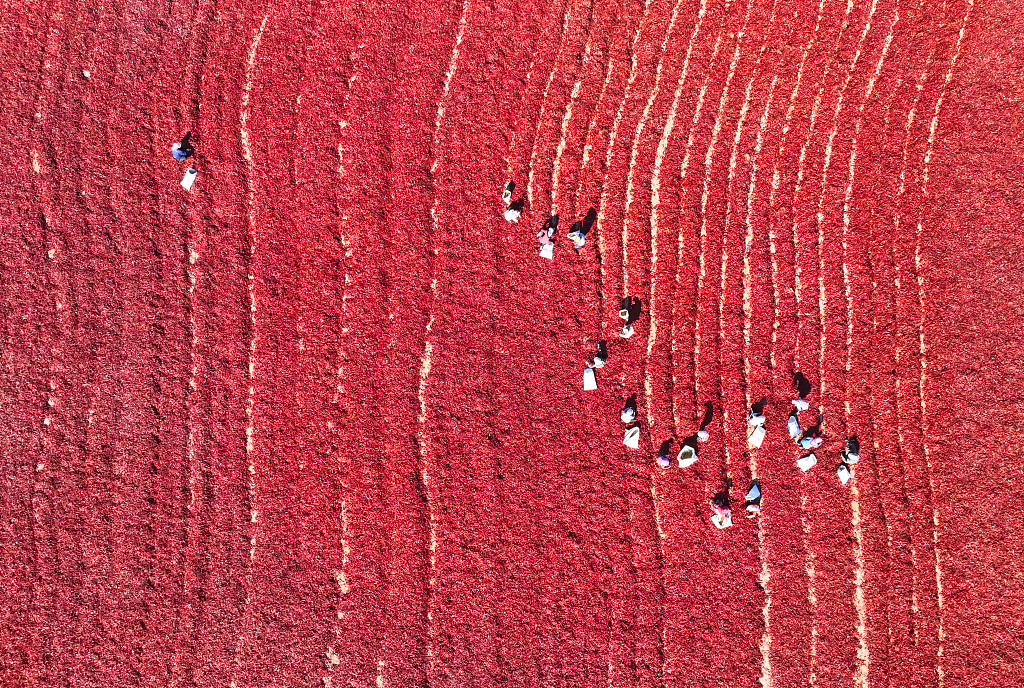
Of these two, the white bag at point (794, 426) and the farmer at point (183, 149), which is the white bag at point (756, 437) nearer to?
the white bag at point (794, 426)

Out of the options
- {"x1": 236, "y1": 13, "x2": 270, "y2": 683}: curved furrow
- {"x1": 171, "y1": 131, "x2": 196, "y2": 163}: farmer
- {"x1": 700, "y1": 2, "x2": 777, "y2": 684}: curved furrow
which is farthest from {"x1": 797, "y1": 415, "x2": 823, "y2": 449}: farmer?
{"x1": 171, "y1": 131, "x2": 196, "y2": 163}: farmer

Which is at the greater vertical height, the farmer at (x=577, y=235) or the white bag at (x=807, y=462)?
the farmer at (x=577, y=235)

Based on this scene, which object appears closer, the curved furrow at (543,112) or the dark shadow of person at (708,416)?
the dark shadow of person at (708,416)

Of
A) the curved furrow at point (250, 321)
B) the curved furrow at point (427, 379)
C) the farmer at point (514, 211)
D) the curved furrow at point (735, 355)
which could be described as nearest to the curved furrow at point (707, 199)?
the curved furrow at point (735, 355)

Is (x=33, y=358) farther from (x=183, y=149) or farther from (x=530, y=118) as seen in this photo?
(x=530, y=118)

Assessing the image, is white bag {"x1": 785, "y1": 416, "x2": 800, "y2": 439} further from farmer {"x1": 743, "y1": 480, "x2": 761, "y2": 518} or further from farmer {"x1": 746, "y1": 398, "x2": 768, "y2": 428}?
farmer {"x1": 743, "y1": 480, "x2": 761, "y2": 518}

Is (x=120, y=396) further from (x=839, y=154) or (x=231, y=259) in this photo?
(x=839, y=154)

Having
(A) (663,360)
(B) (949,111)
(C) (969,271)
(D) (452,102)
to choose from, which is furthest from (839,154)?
(D) (452,102)
